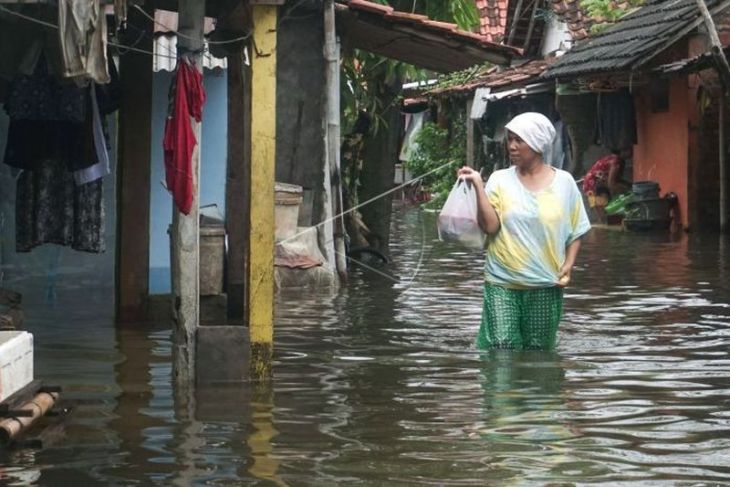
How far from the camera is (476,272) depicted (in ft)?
60.1

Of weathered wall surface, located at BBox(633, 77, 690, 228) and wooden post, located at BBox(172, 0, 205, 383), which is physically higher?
weathered wall surface, located at BBox(633, 77, 690, 228)

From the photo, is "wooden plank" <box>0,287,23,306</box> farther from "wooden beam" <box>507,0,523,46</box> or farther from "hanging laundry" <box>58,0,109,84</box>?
"wooden beam" <box>507,0,523,46</box>

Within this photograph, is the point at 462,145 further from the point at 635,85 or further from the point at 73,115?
the point at 73,115

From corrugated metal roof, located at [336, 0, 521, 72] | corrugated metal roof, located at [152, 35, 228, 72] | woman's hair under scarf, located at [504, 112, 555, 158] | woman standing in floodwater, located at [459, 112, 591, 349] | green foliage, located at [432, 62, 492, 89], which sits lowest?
woman standing in floodwater, located at [459, 112, 591, 349]

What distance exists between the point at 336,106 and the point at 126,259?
424cm

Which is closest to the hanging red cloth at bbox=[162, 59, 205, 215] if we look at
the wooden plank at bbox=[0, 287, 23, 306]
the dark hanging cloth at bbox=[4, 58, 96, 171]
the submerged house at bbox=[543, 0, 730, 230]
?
the wooden plank at bbox=[0, 287, 23, 306]

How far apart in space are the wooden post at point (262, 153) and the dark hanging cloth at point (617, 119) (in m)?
20.0

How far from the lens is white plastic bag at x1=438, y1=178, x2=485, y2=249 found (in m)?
9.85

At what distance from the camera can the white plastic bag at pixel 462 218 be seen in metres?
9.85

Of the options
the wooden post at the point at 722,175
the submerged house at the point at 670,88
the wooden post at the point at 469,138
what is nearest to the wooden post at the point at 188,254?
the submerged house at the point at 670,88

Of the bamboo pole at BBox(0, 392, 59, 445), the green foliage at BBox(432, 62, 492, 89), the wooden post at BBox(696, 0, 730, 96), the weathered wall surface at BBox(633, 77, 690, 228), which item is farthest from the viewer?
the green foliage at BBox(432, 62, 492, 89)

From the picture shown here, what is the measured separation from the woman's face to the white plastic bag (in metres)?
0.36

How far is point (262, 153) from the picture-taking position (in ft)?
30.0

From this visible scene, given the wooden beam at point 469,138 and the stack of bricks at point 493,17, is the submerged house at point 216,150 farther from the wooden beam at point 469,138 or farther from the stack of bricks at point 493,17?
the stack of bricks at point 493,17
